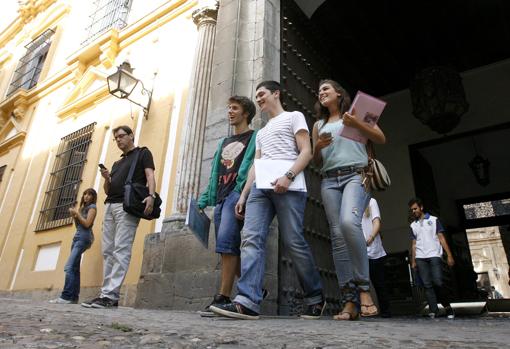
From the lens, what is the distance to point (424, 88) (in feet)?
18.3

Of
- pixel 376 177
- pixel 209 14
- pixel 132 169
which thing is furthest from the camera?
pixel 209 14

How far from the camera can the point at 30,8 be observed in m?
12.1

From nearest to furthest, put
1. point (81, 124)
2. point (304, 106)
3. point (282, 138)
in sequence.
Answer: point (282, 138), point (304, 106), point (81, 124)

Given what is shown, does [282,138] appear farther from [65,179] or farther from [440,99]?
[65,179]

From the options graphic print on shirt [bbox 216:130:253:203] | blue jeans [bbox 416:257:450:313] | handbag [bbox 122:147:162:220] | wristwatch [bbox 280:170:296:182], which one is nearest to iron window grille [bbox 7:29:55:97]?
handbag [bbox 122:147:162:220]

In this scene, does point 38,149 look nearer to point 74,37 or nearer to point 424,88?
point 74,37

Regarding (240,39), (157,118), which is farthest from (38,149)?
(240,39)

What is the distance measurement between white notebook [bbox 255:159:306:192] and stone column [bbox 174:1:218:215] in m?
1.71

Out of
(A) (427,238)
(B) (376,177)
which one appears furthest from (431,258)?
(B) (376,177)

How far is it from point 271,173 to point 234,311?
858mm

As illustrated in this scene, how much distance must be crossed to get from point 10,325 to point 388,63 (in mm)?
6867

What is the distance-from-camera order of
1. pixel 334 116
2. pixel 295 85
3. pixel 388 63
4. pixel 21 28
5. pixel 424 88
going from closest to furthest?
pixel 334 116, pixel 295 85, pixel 424 88, pixel 388 63, pixel 21 28

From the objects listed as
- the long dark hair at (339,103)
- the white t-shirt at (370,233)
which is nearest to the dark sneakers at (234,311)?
the long dark hair at (339,103)

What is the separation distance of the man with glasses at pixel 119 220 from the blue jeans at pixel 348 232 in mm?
1665
